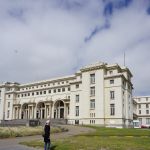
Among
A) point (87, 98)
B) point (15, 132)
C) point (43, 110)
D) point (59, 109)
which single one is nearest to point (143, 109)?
point (59, 109)

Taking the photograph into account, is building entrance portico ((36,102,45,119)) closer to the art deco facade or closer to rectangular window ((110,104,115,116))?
rectangular window ((110,104,115,116))

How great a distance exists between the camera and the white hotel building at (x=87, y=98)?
77.8 meters

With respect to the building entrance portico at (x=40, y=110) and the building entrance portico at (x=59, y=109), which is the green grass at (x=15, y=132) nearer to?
the building entrance portico at (x=59, y=109)

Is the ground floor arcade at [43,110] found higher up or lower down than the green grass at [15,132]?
higher up

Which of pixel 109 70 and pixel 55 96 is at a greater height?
pixel 109 70

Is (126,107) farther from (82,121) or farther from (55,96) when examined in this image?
(55,96)

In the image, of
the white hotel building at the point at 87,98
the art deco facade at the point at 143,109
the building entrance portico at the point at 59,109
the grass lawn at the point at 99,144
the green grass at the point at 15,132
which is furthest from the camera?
the art deco facade at the point at 143,109

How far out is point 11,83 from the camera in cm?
11625

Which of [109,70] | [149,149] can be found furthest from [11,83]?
[149,149]

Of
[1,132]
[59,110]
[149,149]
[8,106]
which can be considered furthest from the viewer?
[8,106]

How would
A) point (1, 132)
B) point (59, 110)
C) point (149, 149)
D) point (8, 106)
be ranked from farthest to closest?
point (8, 106)
point (59, 110)
point (1, 132)
point (149, 149)

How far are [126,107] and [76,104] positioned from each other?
15974 millimetres

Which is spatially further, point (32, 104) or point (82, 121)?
point (32, 104)

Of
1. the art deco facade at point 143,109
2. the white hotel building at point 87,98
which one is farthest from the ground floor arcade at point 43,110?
the art deco facade at point 143,109
